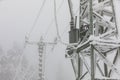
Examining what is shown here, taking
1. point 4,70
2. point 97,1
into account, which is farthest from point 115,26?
point 4,70

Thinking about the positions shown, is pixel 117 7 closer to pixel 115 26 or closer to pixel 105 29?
pixel 115 26

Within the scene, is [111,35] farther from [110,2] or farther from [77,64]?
[77,64]

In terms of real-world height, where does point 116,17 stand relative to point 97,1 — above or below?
below

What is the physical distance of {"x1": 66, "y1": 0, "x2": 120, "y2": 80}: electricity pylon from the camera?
8.02 meters

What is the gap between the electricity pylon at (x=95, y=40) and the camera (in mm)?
8016

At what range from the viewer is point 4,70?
16612cm

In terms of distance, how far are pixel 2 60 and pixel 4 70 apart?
22.9 ft

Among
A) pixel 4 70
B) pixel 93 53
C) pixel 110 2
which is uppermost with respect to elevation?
pixel 110 2

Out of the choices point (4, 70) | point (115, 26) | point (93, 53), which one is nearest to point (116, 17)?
point (115, 26)

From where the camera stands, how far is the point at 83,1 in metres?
9.79

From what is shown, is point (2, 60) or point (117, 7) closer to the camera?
point (117, 7)

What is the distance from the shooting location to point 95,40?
311 inches

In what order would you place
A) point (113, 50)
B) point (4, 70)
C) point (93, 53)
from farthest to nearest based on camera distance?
point (4, 70) < point (113, 50) < point (93, 53)

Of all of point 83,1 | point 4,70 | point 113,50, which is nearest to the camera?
point 113,50
